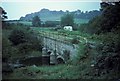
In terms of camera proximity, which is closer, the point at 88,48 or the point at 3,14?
the point at 3,14

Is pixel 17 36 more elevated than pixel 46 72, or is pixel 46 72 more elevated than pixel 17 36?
pixel 17 36

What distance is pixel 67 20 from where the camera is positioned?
12.5 ft

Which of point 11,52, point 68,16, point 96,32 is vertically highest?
point 68,16

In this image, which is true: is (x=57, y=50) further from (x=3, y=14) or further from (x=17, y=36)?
(x=3, y=14)

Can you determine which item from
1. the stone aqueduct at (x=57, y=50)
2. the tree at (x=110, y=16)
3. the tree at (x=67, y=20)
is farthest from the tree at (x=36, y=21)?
the tree at (x=110, y=16)

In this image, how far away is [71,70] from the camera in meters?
3.62

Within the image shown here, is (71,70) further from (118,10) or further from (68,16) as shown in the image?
(118,10)

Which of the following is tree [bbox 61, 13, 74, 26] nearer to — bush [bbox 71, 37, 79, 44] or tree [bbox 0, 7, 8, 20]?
bush [bbox 71, 37, 79, 44]

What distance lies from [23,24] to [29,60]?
61 centimetres

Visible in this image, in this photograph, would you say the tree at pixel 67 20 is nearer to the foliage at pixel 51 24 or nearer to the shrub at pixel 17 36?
the foliage at pixel 51 24

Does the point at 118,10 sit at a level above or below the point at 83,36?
above

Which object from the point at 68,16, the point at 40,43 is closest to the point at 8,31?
the point at 40,43

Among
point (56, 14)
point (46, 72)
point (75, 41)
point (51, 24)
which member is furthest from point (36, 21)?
point (46, 72)

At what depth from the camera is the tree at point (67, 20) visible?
12.5ft
